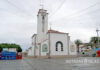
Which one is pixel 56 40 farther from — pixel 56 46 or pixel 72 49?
pixel 72 49

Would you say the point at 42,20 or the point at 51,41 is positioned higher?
the point at 42,20

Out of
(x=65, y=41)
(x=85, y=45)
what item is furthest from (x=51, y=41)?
(x=85, y=45)

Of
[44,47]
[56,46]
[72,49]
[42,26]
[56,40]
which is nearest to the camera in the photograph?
[44,47]

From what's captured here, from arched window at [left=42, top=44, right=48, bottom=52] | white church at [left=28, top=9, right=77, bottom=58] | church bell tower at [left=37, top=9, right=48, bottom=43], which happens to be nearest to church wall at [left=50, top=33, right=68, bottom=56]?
white church at [left=28, top=9, right=77, bottom=58]

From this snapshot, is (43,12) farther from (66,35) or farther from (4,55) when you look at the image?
(4,55)

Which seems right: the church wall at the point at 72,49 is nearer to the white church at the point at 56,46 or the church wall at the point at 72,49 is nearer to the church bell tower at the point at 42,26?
the white church at the point at 56,46

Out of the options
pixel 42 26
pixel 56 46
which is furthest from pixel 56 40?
pixel 42 26

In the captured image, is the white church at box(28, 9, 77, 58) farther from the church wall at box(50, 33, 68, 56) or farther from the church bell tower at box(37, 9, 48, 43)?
the church bell tower at box(37, 9, 48, 43)

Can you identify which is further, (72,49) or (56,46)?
(72,49)

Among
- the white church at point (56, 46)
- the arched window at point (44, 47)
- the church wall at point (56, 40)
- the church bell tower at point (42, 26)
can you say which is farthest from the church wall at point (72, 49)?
the church bell tower at point (42, 26)

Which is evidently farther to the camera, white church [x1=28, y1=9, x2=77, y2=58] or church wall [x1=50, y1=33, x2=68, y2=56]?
church wall [x1=50, y1=33, x2=68, y2=56]

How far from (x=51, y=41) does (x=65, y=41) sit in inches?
210

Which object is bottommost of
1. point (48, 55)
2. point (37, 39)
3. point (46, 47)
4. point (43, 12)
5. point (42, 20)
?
point (48, 55)

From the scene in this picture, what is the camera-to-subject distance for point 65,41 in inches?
1751
